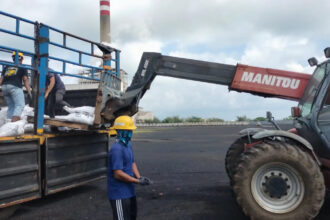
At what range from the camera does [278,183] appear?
13.4 ft

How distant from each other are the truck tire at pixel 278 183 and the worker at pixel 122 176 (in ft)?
4.76

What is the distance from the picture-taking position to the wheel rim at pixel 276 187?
13.3 feet

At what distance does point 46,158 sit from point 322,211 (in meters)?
4.47

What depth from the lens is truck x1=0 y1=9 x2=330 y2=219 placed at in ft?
13.2

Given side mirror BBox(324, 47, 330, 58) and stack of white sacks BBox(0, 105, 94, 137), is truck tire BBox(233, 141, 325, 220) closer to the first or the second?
side mirror BBox(324, 47, 330, 58)

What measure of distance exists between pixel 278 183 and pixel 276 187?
0.20ft

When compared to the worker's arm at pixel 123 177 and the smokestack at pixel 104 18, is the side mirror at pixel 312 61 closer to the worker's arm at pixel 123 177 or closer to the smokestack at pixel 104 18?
the worker's arm at pixel 123 177

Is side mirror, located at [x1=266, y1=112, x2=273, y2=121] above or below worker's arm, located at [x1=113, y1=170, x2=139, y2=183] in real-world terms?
above

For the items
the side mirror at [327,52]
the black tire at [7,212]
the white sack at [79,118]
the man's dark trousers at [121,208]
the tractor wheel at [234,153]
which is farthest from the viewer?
the tractor wheel at [234,153]

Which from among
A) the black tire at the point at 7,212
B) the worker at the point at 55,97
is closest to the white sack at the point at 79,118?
the worker at the point at 55,97

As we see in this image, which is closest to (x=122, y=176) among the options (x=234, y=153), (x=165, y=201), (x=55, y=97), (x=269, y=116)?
(x=165, y=201)

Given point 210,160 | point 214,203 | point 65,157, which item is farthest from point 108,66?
point 210,160

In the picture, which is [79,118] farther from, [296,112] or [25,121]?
[296,112]

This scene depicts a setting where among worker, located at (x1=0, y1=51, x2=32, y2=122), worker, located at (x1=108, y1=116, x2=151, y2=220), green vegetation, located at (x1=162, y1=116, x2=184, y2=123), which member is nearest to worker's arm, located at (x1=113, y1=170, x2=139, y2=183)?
worker, located at (x1=108, y1=116, x2=151, y2=220)
